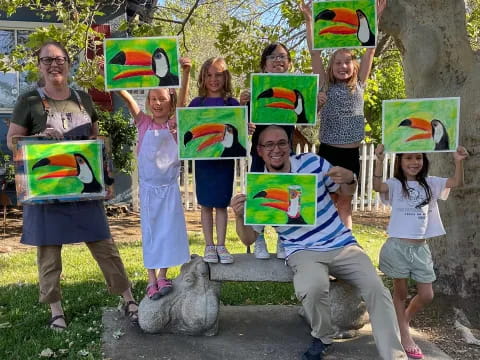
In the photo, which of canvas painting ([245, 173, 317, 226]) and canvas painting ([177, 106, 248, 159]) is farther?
canvas painting ([177, 106, 248, 159])

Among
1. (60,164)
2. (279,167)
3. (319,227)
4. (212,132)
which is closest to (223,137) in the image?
(212,132)

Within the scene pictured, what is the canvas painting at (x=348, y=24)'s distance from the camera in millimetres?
3689

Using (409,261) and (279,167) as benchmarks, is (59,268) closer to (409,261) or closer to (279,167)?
(279,167)

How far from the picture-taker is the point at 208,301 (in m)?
3.66

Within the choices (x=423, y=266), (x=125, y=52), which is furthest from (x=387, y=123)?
(x=125, y=52)

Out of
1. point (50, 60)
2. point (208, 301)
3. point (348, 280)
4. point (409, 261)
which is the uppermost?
point (50, 60)

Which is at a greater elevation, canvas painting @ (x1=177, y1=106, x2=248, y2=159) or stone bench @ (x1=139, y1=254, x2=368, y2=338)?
canvas painting @ (x1=177, y1=106, x2=248, y2=159)

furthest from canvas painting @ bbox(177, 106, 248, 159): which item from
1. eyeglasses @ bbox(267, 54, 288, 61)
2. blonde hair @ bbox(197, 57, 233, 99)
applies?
eyeglasses @ bbox(267, 54, 288, 61)

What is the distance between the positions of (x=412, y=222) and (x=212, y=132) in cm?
153

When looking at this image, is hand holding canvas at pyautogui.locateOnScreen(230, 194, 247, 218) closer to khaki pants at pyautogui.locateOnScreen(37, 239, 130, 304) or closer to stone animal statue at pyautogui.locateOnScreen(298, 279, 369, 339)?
stone animal statue at pyautogui.locateOnScreen(298, 279, 369, 339)

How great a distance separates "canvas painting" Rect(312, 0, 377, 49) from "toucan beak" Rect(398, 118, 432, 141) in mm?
711

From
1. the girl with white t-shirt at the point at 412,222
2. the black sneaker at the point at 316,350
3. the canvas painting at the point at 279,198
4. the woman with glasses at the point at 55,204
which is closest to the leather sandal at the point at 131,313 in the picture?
the woman with glasses at the point at 55,204

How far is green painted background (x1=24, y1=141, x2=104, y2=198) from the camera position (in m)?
3.52

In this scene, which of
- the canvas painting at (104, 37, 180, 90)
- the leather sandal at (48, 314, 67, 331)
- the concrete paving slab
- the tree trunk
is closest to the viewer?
the concrete paving slab
